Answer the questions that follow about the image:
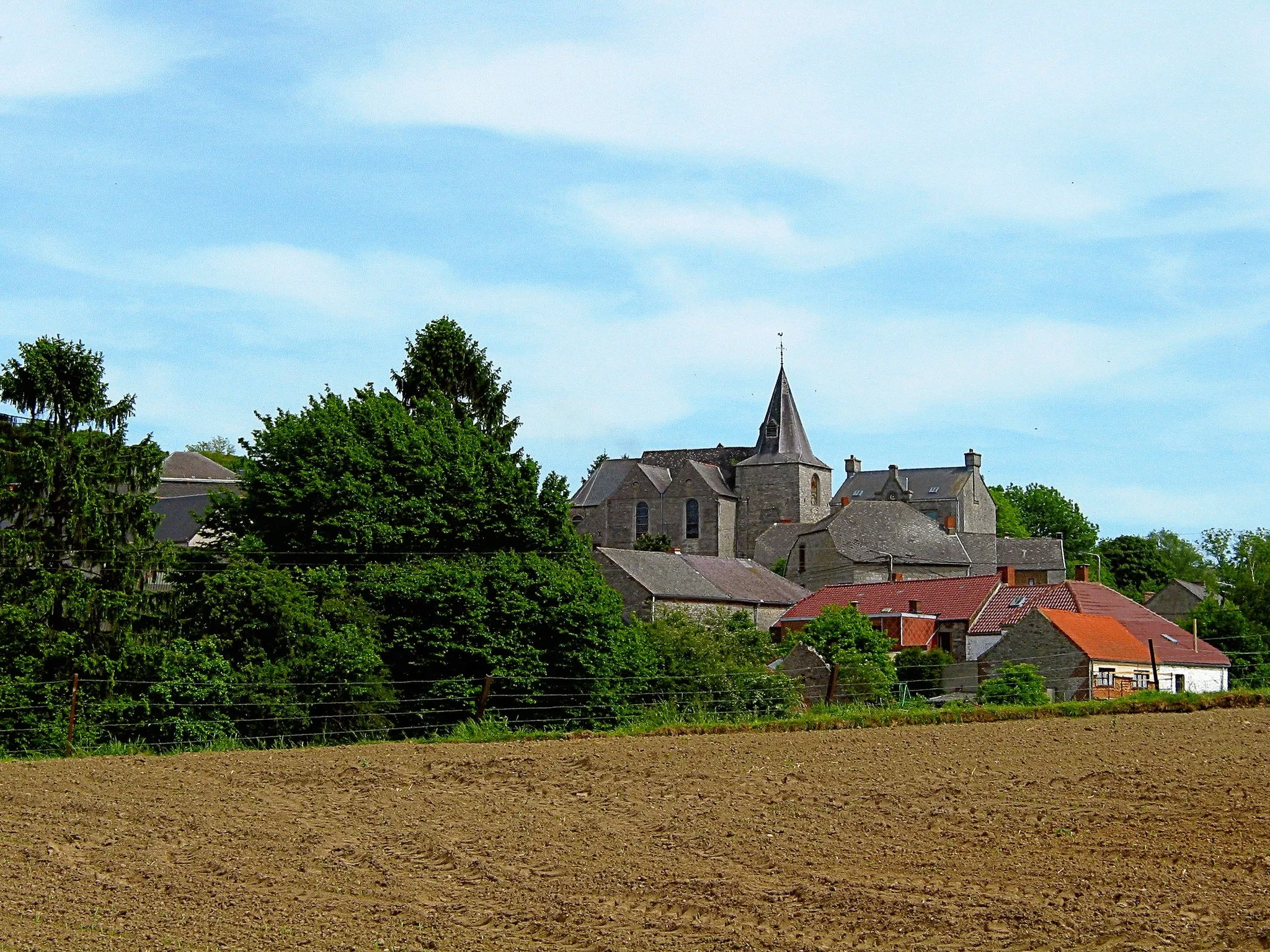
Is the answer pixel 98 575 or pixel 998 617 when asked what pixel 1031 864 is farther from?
pixel 998 617

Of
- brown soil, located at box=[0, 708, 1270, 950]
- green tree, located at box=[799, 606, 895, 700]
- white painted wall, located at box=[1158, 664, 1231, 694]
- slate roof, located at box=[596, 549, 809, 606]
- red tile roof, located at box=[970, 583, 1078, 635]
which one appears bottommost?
brown soil, located at box=[0, 708, 1270, 950]

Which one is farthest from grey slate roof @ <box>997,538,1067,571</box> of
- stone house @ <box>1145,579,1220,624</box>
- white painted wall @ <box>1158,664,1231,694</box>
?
white painted wall @ <box>1158,664,1231,694</box>

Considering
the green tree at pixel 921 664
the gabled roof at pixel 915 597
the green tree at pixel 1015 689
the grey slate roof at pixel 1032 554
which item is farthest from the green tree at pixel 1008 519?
the green tree at pixel 1015 689

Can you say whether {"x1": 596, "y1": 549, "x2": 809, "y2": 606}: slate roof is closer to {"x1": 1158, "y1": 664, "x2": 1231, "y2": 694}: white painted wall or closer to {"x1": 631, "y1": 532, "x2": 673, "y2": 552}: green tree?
{"x1": 631, "y1": 532, "x2": 673, "y2": 552}: green tree

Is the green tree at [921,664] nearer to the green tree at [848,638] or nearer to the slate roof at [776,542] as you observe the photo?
the green tree at [848,638]

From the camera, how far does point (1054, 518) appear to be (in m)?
124

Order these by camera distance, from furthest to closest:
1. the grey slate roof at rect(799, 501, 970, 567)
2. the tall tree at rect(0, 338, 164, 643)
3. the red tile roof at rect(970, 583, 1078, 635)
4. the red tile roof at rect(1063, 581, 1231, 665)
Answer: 1. the grey slate roof at rect(799, 501, 970, 567)
2. the red tile roof at rect(970, 583, 1078, 635)
3. the red tile roof at rect(1063, 581, 1231, 665)
4. the tall tree at rect(0, 338, 164, 643)

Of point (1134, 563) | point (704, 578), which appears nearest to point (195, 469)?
point (704, 578)

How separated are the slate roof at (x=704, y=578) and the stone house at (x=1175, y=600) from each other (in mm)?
30776

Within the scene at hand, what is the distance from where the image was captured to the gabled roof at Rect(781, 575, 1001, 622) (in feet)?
187

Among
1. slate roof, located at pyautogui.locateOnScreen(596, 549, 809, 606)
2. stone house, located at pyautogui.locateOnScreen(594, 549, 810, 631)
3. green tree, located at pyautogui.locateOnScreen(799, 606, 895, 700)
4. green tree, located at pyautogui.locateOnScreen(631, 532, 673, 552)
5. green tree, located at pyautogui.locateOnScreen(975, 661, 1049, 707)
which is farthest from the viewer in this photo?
green tree, located at pyautogui.locateOnScreen(631, 532, 673, 552)

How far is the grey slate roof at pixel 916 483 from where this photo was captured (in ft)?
354

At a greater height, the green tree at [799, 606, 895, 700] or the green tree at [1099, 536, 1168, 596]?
the green tree at [1099, 536, 1168, 596]

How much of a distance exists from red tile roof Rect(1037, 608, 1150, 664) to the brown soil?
23.3 m
